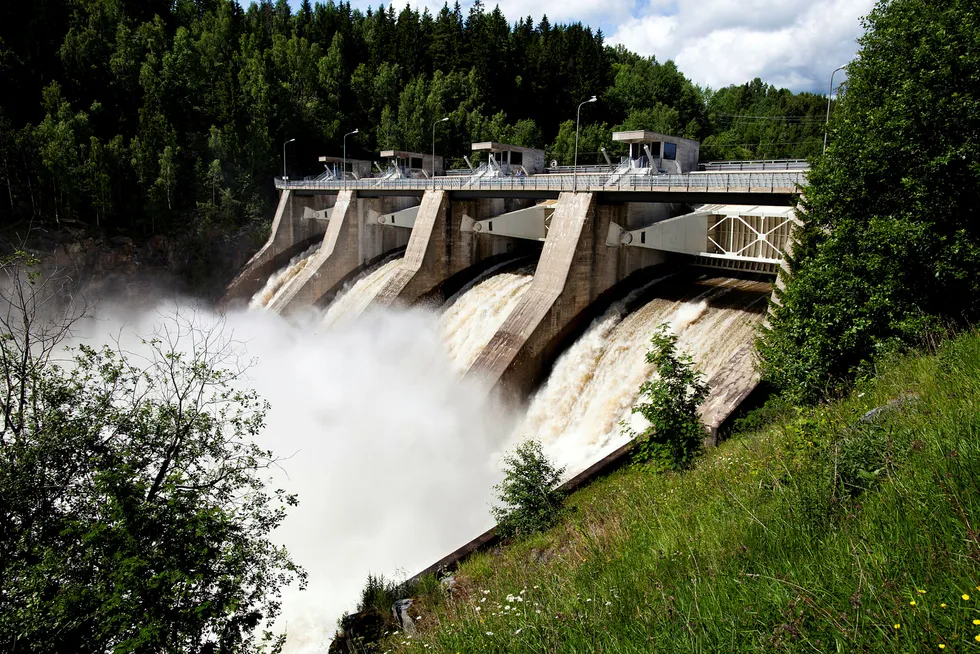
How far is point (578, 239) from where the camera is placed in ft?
62.8

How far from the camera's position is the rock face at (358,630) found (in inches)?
339

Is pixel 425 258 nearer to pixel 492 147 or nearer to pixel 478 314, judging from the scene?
pixel 478 314

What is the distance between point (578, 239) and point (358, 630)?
13.1 metres

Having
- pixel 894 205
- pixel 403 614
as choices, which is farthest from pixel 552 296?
pixel 403 614

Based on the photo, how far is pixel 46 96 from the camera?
40406 mm

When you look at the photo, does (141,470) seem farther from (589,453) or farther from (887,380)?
(589,453)

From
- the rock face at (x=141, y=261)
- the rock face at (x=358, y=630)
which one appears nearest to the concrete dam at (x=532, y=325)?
the rock face at (x=358, y=630)

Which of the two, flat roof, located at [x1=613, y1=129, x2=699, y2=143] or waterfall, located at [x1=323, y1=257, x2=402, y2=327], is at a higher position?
flat roof, located at [x1=613, y1=129, x2=699, y2=143]

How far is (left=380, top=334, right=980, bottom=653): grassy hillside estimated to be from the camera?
291 cm

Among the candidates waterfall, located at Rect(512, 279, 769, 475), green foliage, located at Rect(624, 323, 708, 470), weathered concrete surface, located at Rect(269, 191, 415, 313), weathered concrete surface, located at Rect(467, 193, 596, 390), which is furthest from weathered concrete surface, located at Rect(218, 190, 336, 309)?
green foliage, located at Rect(624, 323, 708, 470)

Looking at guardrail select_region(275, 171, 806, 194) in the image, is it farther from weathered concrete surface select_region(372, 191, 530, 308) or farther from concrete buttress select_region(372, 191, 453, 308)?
concrete buttress select_region(372, 191, 453, 308)

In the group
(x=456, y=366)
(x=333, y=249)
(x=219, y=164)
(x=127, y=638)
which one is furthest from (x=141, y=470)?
(x=219, y=164)

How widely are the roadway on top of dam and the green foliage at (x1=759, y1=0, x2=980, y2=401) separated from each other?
2.89m

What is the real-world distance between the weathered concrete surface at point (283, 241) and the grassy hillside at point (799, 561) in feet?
108
